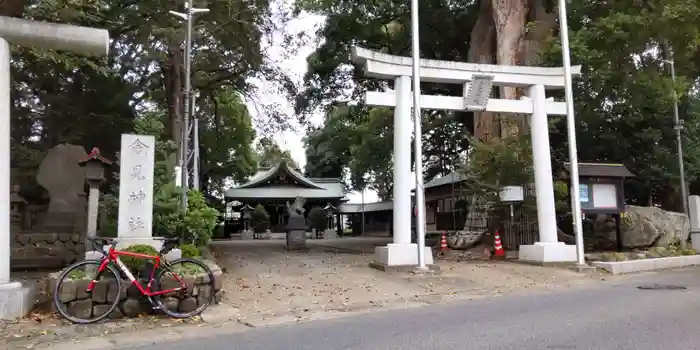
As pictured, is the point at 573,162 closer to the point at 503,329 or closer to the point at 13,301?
the point at 503,329

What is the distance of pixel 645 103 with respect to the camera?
740 inches

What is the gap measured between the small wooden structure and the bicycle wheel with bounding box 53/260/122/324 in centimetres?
1203

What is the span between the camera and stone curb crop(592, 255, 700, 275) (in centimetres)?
1301

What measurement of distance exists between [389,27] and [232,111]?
10946 mm

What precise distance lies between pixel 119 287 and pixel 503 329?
5.10 metres

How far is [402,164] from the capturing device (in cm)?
1259

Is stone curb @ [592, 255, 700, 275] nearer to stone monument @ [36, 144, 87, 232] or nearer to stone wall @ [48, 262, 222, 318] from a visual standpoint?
stone wall @ [48, 262, 222, 318]

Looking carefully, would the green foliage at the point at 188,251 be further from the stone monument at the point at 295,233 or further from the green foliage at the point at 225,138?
the green foliage at the point at 225,138

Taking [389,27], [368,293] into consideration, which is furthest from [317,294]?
[389,27]

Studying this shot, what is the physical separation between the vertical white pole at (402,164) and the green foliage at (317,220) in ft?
76.3

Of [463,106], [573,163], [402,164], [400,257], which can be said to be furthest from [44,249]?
[573,163]

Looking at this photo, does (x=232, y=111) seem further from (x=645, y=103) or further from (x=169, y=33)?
Result: (x=645, y=103)

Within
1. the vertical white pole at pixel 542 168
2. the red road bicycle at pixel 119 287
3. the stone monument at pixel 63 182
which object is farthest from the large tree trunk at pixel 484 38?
the red road bicycle at pixel 119 287

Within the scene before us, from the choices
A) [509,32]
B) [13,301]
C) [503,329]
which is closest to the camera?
[503,329]
